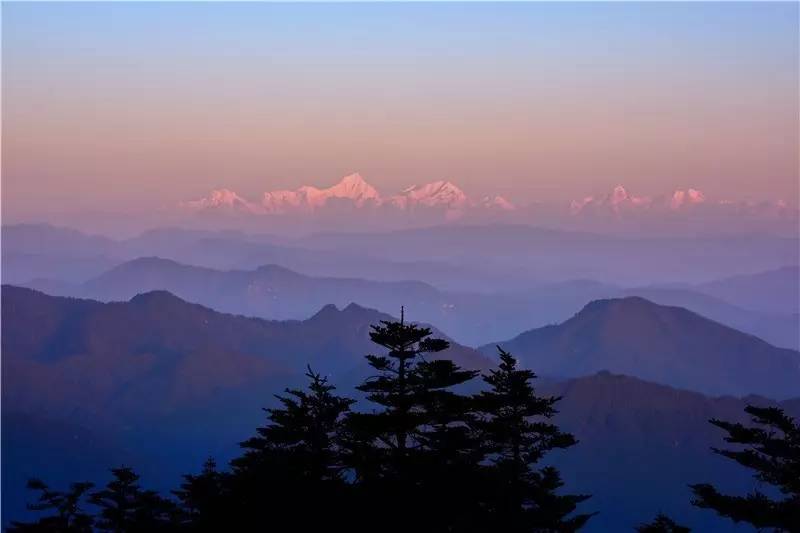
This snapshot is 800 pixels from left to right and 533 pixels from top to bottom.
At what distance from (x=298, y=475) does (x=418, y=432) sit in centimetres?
750

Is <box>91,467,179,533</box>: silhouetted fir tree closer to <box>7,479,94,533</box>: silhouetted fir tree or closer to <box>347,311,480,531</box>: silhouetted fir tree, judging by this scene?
<box>7,479,94,533</box>: silhouetted fir tree

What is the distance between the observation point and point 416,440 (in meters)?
39.4

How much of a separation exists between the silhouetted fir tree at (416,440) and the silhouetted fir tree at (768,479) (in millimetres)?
10442

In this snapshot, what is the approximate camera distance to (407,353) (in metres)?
40.0

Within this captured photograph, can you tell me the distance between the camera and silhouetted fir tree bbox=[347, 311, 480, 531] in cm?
3394

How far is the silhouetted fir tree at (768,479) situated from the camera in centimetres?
3466

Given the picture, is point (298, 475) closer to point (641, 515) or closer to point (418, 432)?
point (418, 432)

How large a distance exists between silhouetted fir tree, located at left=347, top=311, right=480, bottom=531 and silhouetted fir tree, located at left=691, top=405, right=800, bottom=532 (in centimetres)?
1044

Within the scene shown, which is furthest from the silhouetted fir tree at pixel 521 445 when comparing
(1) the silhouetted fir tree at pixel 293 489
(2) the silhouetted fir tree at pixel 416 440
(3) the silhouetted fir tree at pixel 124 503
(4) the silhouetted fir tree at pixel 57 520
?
(4) the silhouetted fir tree at pixel 57 520

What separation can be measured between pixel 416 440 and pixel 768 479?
1498 cm

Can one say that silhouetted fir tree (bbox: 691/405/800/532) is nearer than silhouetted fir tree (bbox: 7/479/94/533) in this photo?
Result: Yes

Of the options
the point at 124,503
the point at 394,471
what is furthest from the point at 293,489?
the point at 124,503

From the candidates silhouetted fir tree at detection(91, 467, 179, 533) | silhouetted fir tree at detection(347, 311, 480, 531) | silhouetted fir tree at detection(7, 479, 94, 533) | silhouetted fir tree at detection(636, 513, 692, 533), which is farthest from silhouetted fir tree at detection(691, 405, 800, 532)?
silhouetted fir tree at detection(91, 467, 179, 533)

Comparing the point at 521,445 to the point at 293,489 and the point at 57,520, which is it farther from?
the point at 57,520
